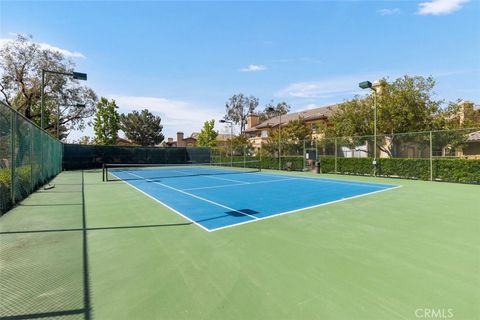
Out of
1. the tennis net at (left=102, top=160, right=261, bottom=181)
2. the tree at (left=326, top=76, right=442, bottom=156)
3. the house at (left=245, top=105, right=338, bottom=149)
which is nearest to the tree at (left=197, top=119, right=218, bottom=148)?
the house at (left=245, top=105, right=338, bottom=149)

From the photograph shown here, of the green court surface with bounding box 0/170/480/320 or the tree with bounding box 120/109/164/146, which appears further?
the tree with bounding box 120/109/164/146

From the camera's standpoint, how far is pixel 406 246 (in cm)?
454

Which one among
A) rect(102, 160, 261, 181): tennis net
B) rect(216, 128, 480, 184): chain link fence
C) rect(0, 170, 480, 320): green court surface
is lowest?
rect(0, 170, 480, 320): green court surface

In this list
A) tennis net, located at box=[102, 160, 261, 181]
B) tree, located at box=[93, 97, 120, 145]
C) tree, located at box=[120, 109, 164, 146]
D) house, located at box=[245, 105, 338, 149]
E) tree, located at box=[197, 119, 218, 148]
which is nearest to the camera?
tennis net, located at box=[102, 160, 261, 181]

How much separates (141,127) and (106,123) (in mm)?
20824

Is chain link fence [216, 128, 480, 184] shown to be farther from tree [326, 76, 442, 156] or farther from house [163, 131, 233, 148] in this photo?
house [163, 131, 233, 148]

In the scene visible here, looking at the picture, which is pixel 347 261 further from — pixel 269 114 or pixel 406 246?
pixel 269 114

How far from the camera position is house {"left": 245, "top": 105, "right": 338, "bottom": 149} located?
34.2 m

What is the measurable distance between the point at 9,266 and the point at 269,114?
6210cm

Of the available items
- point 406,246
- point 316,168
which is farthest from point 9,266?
point 316,168

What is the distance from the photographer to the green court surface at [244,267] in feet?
9.17

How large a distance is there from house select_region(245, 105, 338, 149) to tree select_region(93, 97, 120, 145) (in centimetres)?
2209

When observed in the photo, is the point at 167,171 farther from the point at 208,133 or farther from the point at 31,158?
the point at 208,133

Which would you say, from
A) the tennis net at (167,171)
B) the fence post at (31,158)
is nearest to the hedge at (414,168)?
the tennis net at (167,171)
